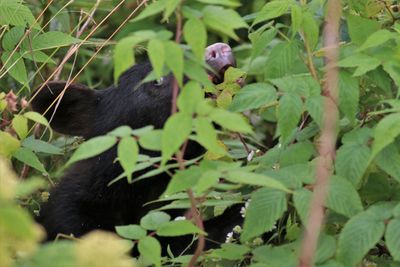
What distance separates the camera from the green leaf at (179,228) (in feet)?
10.1

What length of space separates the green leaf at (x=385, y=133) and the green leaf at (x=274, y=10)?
69 cm

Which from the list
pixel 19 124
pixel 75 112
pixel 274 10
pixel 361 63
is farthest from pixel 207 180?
pixel 75 112

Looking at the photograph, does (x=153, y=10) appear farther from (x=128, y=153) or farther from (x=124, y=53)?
(x=128, y=153)

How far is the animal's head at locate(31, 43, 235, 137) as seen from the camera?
5.26 meters

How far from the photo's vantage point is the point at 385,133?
328cm

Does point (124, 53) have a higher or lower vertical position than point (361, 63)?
higher

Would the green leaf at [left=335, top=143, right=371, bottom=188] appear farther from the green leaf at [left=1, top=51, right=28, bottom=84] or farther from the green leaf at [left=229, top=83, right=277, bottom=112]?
the green leaf at [left=1, top=51, right=28, bottom=84]

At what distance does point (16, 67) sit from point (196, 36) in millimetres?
1804

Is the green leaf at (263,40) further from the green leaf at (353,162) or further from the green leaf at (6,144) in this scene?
the green leaf at (6,144)

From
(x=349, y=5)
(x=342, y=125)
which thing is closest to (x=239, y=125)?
(x=342, y=125)

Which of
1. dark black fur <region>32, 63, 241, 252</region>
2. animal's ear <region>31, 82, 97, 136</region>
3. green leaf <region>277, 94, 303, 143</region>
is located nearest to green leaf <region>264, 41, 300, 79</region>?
green leaf <region>277, 94, 303, 143</region>

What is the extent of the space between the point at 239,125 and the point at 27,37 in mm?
2027

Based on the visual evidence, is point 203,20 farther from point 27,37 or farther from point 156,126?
point 156,126

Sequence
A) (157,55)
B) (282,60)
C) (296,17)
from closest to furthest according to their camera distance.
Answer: (157,55) < (296,17) < (282,60)
